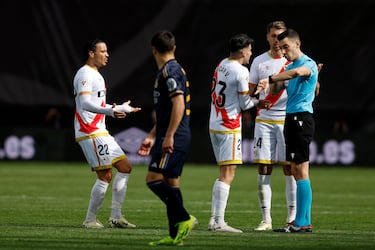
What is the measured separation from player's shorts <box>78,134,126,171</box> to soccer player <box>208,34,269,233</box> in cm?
138

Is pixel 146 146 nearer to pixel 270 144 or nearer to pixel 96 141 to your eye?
pixel 96 141

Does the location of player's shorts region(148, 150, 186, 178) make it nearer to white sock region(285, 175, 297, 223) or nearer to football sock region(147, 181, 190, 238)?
football sock region(147, 181, 190, 238)

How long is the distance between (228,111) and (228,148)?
1.49ft

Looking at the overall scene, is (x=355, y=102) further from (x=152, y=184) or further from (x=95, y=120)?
(x=152, y=184)

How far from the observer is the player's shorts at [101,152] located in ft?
44.5

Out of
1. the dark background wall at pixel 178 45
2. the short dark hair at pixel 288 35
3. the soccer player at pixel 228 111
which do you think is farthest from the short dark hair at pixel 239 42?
the dark background wall at pixel 178 45

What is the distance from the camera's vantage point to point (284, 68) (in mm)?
14039

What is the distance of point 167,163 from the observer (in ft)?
36.6

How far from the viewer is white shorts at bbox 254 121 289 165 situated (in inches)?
544

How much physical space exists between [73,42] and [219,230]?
18.5m

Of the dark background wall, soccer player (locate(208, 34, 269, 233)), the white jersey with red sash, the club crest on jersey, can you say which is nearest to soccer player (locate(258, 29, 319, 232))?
soccer player (locate(208, 34, 269, 233))

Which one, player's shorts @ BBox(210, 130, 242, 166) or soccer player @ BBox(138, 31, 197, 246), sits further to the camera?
player's shorts @ BBox(210, 130, 242, 166)

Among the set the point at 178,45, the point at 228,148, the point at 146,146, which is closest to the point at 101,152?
the point at 228,148

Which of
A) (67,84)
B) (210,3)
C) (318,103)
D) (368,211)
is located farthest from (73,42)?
(368,211)
